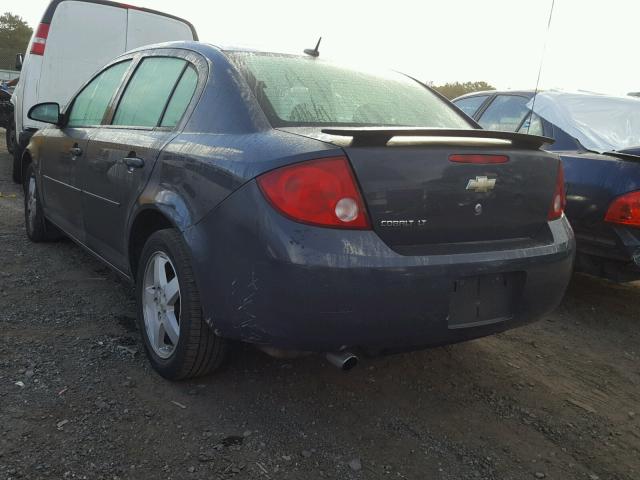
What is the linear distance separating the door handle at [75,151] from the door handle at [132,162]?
2.80ft

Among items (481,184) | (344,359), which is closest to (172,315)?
(344,359)

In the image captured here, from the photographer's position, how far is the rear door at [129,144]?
2908 millimetres

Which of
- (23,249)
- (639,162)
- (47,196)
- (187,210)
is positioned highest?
(639,162)

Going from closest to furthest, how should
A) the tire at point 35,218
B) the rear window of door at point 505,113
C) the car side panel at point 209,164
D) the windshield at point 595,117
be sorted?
the car side panel at point 209,164, the windshield at point 595,117, the tire at point 35,218, the rear window of door at point 505,113

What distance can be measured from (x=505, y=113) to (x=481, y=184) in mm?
3176

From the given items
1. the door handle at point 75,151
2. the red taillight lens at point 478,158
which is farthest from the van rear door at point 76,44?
the red taillight lens at point 478,158

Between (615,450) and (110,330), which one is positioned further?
(110,330)

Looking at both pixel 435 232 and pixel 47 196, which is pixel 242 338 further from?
pixel 47 196

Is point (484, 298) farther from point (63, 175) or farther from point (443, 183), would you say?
point (63, 175)

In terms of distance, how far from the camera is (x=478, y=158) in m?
2.33

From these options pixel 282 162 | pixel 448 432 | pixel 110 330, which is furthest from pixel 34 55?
pixel 448 432

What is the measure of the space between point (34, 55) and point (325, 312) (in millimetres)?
6947

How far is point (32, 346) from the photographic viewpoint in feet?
9.89

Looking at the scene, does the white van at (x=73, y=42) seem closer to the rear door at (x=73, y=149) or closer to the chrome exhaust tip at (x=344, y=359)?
the rear door at (x=73, y=149)
